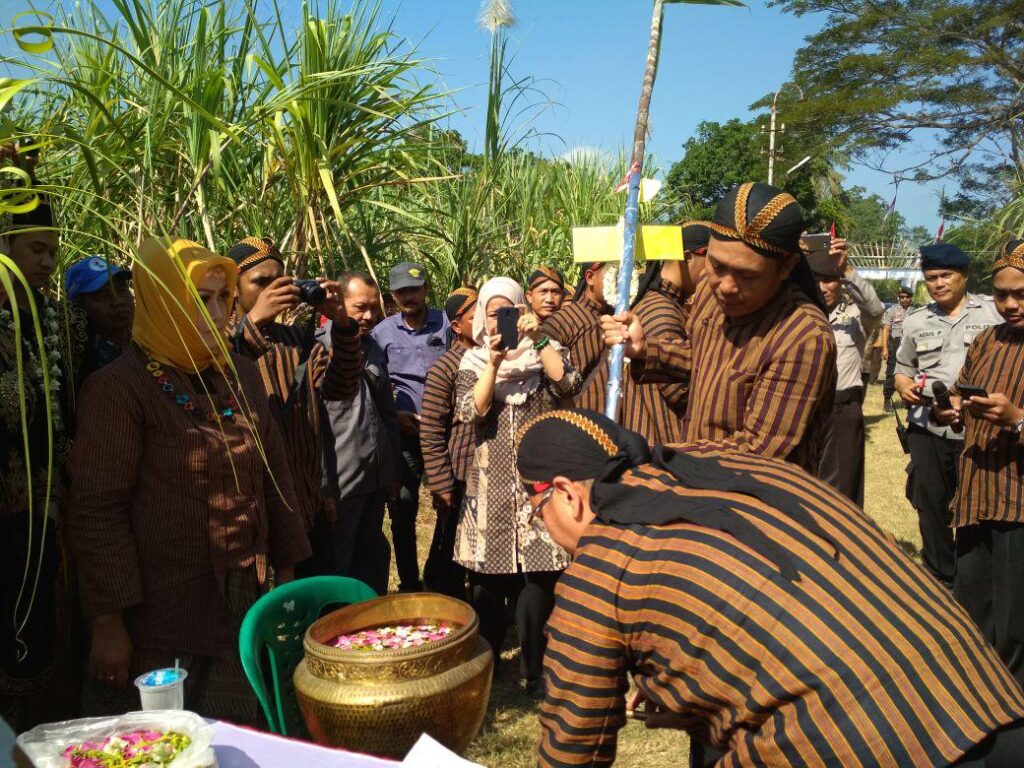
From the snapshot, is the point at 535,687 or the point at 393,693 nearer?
the point at 393,693

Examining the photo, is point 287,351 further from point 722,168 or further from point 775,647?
point 722,168

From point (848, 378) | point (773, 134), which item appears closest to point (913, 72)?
point (773, 134)

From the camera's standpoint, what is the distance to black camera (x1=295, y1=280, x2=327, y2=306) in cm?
317

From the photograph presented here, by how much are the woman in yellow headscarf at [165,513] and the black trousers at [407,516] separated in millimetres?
2358

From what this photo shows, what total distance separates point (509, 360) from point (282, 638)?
67.8 inches

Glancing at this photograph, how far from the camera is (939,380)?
4973 millimetres

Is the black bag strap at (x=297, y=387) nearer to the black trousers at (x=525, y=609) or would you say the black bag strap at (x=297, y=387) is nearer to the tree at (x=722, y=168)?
the black trousers at (x=525, y=609)

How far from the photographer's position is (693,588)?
1642 mm

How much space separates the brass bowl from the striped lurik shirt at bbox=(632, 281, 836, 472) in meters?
0.94

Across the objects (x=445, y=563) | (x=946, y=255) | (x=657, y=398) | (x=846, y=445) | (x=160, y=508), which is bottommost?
(x=445, y=563)

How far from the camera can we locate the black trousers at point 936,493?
16.6ft

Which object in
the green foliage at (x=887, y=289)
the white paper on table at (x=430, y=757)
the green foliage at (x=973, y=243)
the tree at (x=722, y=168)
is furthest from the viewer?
the green foliage at (x=887, y=289)

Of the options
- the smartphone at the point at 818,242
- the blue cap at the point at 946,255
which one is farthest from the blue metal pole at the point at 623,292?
the blue cap at the point at 946,255

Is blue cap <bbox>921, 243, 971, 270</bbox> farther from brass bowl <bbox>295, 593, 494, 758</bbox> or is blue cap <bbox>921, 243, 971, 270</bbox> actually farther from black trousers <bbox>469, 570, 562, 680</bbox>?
brass bowl <bbox>295, 593, 494, 758</bbox>
